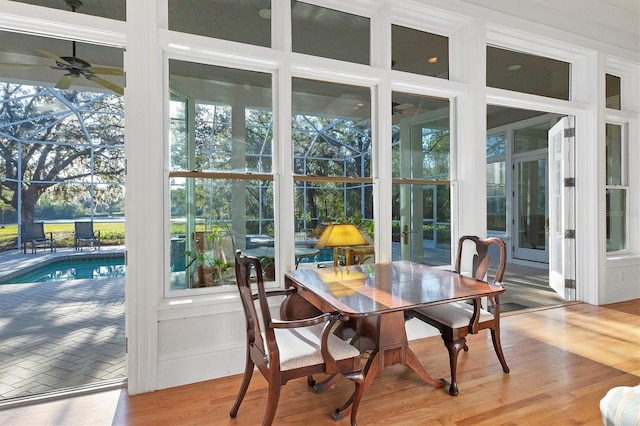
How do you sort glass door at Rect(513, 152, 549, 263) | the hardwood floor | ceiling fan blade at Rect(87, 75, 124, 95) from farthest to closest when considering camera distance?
glass door at Rect(513, 152, 549, 263), ceiling fan blade at Rect(87, 75, 124, 95), the hardwood floor

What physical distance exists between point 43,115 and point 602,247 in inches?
398

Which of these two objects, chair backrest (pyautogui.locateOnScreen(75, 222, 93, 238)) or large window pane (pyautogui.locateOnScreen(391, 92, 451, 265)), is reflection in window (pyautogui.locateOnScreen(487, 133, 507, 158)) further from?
chair backrest (pyautogui.locateOnScreen(75, 222, 93, 238))

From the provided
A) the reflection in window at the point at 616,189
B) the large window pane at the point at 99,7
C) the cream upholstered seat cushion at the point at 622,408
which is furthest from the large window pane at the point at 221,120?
the reflection in window at the point at 616,189

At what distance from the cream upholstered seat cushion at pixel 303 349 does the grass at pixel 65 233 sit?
883 cm

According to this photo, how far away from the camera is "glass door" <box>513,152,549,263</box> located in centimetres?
719

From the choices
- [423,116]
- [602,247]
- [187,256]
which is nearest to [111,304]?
[187,256]

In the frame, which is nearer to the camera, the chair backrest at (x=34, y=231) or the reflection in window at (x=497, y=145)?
the reflection in window at (x=497, y=145)

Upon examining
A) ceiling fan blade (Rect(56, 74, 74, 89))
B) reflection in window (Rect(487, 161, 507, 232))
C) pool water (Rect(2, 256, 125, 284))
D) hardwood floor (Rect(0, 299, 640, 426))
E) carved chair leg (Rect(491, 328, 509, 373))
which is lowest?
pool water (Rect(2, 256, 125, 284))

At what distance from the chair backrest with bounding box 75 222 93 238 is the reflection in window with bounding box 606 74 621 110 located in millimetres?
11284

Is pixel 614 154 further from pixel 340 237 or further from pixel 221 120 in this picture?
pixel 221 120

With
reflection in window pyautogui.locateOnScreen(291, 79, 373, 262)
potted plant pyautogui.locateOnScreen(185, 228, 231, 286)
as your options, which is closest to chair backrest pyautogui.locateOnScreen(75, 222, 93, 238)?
potted plant pyautogui.locateOnScreen(185, 228, 231, 286)

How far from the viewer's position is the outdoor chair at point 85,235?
367 inches

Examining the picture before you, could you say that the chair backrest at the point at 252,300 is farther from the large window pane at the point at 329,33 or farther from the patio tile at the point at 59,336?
the large window pane at the point at 329,33

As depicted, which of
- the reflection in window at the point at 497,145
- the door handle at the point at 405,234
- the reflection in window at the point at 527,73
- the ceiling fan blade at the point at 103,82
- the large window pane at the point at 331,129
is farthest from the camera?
the reflection in window at the point at 497,145
